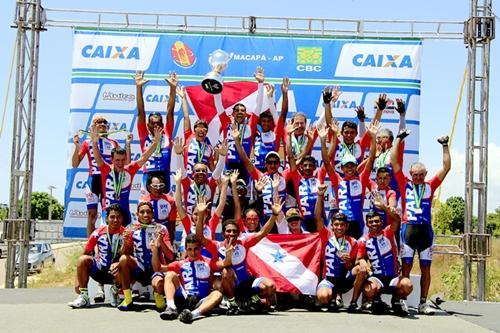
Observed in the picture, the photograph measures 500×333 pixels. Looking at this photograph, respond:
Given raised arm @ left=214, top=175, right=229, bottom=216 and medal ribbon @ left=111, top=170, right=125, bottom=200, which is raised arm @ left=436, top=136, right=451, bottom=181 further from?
medal ribbon @ left=111, top=170, right=125, bottom=200

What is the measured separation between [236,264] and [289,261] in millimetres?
810

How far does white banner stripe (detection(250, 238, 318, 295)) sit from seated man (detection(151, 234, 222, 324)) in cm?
89

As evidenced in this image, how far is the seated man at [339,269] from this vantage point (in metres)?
7.04

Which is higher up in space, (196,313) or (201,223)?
(201,223)

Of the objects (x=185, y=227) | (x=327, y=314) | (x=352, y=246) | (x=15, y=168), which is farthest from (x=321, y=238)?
(x=15, y=168)

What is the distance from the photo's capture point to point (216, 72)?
362 inches

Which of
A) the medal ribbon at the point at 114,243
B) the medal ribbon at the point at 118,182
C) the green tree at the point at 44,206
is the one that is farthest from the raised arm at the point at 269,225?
the green tree at the point at 44,206

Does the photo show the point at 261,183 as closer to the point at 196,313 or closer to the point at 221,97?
Result: the point at 196,313

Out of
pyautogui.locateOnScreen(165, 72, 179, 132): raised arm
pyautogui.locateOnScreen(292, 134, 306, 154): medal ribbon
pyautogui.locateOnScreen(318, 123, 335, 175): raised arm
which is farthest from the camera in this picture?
pyautogui.locateOnScreen(165, 72, 179, 132): raised arm

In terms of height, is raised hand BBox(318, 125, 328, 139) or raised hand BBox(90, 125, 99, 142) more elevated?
raised hand BBox(318, 125, 328, 139)

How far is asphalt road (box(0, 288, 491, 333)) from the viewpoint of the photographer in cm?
582

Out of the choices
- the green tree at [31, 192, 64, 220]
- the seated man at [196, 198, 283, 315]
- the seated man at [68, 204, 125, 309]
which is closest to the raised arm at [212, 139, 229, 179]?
the seated man at [196, 198, 283, 315]

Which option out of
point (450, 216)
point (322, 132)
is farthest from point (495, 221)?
point (322, 132)

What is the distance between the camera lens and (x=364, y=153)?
883 cm
